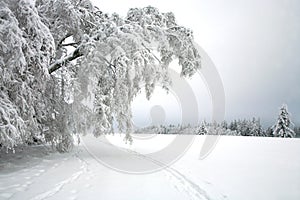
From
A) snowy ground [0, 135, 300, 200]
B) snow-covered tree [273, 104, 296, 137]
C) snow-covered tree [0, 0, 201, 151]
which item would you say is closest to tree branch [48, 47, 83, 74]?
snow-covered tree [0, 0, 201, 151]

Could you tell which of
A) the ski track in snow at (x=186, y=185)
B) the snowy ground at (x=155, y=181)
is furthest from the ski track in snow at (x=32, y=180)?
the ski track in snow at (x=186, y=185)

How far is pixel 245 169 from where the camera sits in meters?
8.69

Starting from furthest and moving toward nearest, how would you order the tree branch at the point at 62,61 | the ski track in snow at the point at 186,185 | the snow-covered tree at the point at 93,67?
the tree branch at the point at 62,61, the snow-covered tree at the point at 93,67, the ski track in snow at the point at 186,185

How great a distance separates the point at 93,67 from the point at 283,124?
35586 mm

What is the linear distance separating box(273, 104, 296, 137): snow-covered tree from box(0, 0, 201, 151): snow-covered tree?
31.2 metres

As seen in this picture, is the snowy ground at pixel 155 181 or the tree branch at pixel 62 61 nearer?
the snowy ground at pixel 155 181

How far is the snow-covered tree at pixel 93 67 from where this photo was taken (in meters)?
8.19

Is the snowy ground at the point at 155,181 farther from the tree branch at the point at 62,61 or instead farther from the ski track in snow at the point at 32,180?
the tree branch at the point at 62,61

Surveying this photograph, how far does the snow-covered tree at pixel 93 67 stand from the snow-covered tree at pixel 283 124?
3119 centimetres

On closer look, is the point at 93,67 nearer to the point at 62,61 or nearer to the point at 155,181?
the point at 62,61

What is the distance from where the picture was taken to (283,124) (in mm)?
38406

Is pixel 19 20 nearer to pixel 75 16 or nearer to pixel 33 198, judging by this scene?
pixel 75 16

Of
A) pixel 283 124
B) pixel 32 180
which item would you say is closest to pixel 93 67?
pixel 32 180

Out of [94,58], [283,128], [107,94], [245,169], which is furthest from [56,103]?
[283,128]
